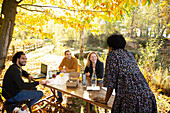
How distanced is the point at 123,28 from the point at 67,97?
1763cm

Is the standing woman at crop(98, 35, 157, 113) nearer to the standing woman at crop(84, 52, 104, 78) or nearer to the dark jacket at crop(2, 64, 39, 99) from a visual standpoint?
the standing woman at crop(84, 52, 104, 78)

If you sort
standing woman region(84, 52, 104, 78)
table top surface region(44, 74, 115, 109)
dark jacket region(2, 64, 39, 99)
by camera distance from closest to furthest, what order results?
table top surface region(44, 74, 115, 109), dark jacket region(2, 64, 39, 99), standing woman region(84, 52, 104, 78)

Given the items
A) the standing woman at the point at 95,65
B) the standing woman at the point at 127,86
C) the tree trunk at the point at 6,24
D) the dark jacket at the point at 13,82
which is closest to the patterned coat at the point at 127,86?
the standing woman at the point at 127,86

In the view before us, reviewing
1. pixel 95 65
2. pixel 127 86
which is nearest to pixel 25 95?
pixel 95 65

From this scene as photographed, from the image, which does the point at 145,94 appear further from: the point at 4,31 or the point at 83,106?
the point at 4,31

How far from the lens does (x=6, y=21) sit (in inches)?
83.0

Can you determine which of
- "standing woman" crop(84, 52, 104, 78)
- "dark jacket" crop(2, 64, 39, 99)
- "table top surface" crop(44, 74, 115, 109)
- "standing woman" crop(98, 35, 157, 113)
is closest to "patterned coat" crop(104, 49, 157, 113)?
"standing woman" crop(98, 35, 157, 113)

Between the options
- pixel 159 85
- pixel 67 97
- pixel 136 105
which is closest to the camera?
pixel 136 105

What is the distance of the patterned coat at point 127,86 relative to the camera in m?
1.39

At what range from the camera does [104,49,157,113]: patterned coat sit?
1.39 metres

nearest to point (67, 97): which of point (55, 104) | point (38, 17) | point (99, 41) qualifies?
point (55, 104)

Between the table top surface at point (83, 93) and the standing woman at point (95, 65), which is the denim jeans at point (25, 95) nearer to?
the table top surface at point (83, 93)

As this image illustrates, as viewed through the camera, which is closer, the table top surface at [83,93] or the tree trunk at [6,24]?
the table top surface at [83,93]

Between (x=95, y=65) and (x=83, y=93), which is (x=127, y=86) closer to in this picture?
(x=83, y=93)
